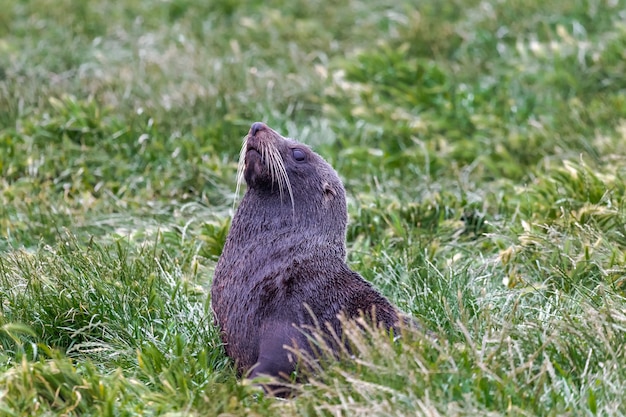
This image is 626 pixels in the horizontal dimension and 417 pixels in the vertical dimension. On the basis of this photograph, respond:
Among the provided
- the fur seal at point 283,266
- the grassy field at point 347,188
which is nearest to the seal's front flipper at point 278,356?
the fur seal at point 283,266

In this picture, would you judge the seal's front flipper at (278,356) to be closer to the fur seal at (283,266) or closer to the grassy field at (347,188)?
the fur seal at (283,266)

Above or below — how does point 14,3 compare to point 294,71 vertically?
above

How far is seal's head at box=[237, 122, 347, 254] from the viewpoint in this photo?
13.7ft

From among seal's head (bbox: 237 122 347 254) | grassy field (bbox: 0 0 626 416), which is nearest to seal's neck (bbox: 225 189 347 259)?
seal's head (bbox: 237 122 347 254)

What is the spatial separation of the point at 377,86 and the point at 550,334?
14.9 feet

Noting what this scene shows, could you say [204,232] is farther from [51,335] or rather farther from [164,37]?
[164,37]

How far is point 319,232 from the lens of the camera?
165 inches

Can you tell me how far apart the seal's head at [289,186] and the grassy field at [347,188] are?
0.56 m

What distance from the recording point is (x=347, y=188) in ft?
21.5

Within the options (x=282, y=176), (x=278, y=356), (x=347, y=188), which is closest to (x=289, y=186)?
(x=282, y=176)

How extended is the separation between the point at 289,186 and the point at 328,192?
0.77 ft

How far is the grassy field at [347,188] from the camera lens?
3393 mm

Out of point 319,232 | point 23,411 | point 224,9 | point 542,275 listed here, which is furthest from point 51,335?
point 224,9

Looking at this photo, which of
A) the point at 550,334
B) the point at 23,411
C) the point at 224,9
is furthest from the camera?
the point at 224,9
